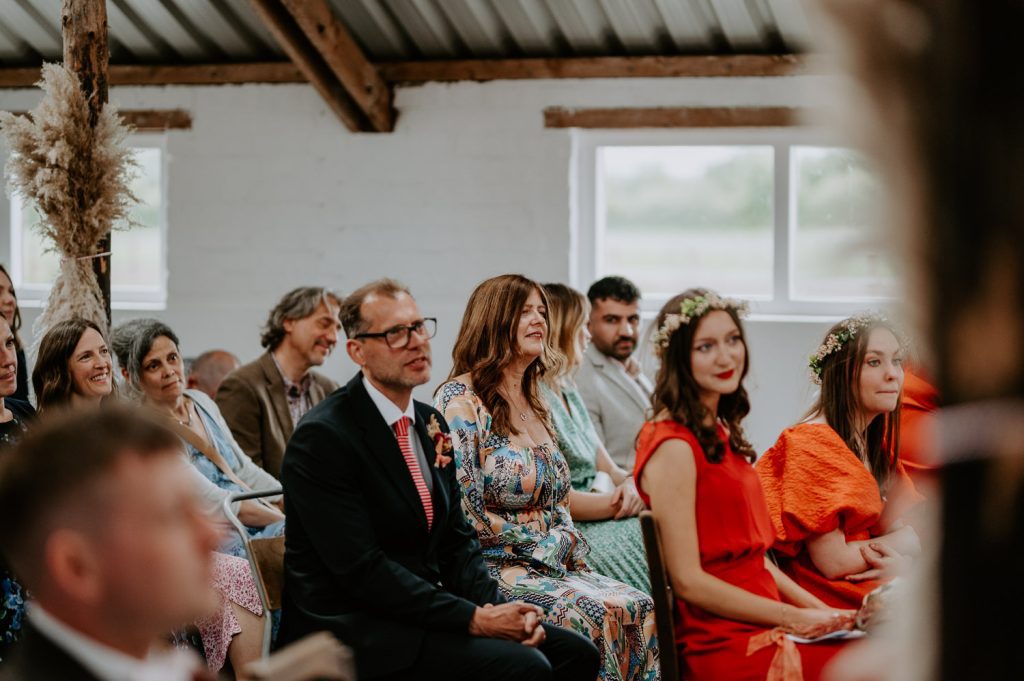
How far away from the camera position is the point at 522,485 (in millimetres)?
3484

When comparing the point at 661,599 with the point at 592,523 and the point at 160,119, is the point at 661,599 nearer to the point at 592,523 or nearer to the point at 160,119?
the point at 592,523

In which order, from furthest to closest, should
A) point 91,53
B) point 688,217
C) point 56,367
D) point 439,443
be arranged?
1. point 688,217
2. point 91,53
3. point 56,367
4. point 439,443

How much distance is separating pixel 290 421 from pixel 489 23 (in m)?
3.14

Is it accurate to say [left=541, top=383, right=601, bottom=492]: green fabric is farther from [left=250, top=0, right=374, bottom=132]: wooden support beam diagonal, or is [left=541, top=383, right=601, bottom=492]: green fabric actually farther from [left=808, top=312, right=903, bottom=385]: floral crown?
[left=250, top=0, right=374, bottom=132]: wooden support beam diagonal

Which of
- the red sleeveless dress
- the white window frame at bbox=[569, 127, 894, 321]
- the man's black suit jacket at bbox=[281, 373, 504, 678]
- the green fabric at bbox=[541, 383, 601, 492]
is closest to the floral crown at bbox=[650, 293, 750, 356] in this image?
the red sleeveless dress

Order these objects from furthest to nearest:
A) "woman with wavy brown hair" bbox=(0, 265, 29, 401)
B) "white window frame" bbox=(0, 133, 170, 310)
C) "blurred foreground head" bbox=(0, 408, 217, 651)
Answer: "white window frame" bbox=(0, 133, 170, 310)
"woman with wavy brown hair" bbox=(0, 265, 29, 401)
"blurred foreground head" bbox=(0, 408, 217, 651)

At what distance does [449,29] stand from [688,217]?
6.19 feet

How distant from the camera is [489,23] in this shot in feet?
22.9

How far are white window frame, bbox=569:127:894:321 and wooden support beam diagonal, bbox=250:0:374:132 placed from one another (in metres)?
1.39

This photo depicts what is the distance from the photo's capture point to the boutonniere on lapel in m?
3.09

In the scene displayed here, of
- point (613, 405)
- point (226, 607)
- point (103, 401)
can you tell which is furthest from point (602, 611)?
point (613, 405)

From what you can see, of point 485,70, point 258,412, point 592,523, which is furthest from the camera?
point 485,70

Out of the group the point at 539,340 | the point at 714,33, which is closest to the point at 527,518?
the point at 539,340

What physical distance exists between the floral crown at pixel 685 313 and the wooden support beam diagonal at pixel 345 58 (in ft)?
13.2
